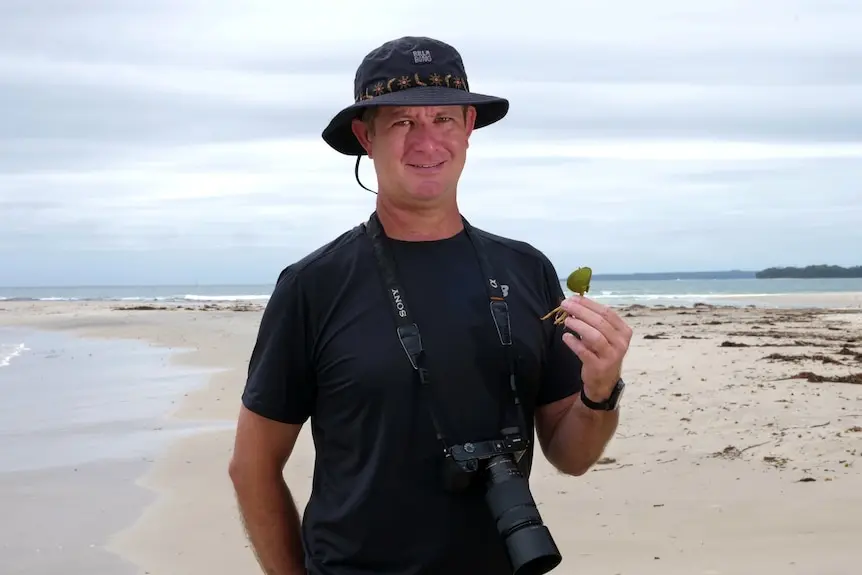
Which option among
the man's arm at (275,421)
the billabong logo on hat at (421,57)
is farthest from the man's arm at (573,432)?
the billabong logo on hat at (421,57)

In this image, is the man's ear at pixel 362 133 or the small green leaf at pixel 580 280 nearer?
the small green leaf at pixel 580 280

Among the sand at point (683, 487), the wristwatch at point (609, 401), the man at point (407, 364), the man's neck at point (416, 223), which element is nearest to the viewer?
the man at point (407, 364)

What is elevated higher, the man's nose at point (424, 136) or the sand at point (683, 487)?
the man's nose at point (424, 136)

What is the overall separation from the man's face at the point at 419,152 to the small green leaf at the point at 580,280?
384mm

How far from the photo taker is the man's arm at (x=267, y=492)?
87.6 inches

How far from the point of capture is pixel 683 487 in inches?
267

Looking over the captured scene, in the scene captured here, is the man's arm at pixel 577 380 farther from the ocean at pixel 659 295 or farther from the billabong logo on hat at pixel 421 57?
the ocean at pixel 659 295

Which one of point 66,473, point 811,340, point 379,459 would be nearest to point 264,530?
point 379,459

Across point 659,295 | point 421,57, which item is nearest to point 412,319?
point 421,57

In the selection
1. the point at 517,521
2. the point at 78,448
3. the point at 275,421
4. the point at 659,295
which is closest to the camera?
the point at 517,521

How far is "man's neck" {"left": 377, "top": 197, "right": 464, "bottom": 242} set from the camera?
225 cm

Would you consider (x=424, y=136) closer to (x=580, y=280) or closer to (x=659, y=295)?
(x=580, y=280)

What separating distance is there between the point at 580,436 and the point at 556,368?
7.5 inches

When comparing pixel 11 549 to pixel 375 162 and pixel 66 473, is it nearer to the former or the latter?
pixel 66 473
